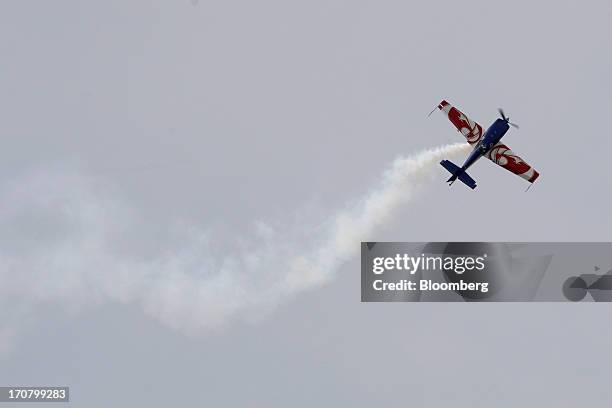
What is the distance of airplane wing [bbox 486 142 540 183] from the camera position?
120 metres

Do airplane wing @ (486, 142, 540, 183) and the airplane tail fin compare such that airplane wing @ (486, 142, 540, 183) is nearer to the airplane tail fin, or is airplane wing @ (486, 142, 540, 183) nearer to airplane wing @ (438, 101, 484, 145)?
airplane wing @ (438, 101, 484, 145)

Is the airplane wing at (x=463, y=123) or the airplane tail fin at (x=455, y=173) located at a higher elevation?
the airplane wing at (x=463, y=123)

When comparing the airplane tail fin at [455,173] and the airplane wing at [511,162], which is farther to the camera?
the airplane wing at [511,162]

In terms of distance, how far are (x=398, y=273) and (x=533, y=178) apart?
28680mm

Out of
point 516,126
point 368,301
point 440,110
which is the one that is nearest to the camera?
point 368,301

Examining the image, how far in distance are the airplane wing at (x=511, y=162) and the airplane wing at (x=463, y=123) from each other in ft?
7.50

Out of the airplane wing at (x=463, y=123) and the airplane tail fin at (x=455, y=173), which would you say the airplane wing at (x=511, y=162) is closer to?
the airplane wing at (x=463, y=123)

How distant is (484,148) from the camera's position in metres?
118

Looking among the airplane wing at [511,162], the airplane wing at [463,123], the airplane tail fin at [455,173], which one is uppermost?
the airplane wing at [463,123]

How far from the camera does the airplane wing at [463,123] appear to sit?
11962 cm

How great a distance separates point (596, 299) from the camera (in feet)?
348

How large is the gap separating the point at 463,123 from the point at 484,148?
14.9 ft

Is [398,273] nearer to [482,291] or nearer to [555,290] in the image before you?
[482,291]

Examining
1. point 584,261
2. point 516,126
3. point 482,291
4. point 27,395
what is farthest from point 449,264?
point 27,395
